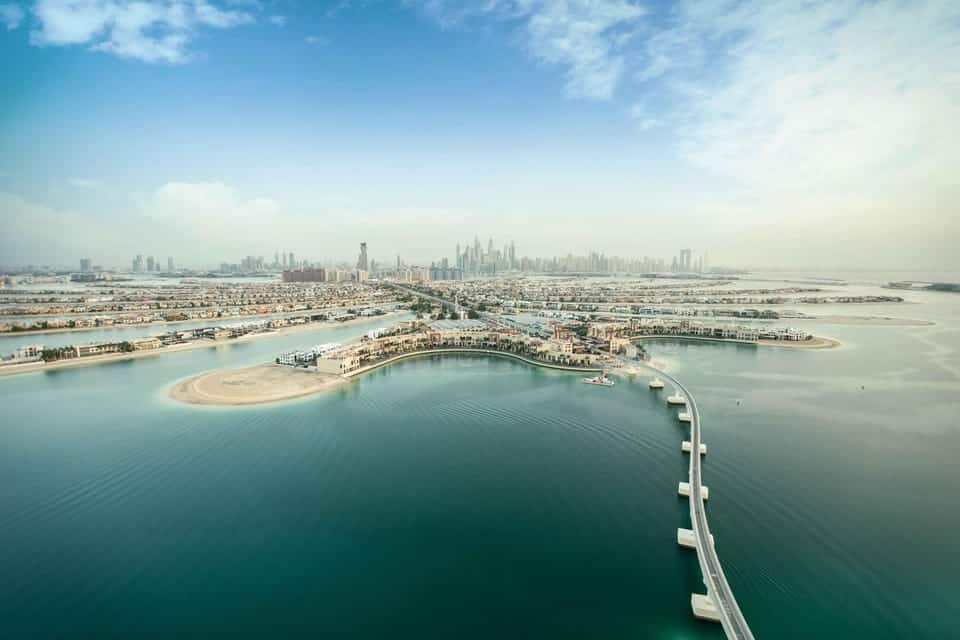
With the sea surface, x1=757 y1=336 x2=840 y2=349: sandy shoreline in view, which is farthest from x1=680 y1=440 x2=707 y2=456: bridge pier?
x1=757 y1=336 x2=840 y2=349: sandy shoreline

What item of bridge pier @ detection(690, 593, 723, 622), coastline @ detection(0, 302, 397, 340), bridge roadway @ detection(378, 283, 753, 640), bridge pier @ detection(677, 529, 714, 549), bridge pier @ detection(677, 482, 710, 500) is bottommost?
bridge pier @ detection(690, 593, 723, 622)

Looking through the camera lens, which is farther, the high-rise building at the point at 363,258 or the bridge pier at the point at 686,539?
the high-rise building at the point at 363,258

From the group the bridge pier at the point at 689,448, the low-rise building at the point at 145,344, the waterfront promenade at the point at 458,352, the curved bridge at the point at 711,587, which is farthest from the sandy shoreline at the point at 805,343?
the low-rise building at the point at 145,344

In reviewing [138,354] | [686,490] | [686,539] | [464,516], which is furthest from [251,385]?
[686,539]

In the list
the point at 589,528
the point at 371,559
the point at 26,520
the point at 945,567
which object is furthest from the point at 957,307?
the point at 26,520

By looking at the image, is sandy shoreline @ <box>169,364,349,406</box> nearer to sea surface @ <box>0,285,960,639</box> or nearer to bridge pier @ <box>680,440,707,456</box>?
sea surface @ <box>0,285,960,639</box>

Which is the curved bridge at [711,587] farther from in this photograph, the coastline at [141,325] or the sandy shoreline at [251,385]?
the coastline at [141,325]

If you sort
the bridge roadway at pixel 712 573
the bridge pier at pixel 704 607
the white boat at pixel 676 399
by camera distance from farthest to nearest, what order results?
the white boat at pixel 676 399 → the bridge pier at pixel 704 607 → the bridge roadway at pixel 712 573
